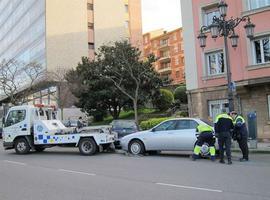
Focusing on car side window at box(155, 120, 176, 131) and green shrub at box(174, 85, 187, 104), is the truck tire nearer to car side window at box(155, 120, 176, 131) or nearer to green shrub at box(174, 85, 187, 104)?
car side window at box(155, 120, 176, 131)

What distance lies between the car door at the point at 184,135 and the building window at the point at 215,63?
943 cm

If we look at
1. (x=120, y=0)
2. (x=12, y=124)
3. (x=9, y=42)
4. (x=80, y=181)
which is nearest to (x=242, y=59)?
(x=12, y=124)

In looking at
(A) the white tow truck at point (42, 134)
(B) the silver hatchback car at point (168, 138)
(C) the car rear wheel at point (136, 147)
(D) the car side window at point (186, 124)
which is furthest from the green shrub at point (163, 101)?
(D) the car side window at point (186, 124)

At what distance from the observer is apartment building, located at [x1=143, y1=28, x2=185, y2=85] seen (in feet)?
270

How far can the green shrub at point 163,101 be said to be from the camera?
125 feet

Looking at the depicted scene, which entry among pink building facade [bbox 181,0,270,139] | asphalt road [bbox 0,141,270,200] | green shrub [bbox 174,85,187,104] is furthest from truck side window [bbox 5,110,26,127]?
green shrub [bbox 174,85,187,104]

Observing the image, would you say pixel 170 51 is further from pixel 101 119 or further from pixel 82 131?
pixel 82 131

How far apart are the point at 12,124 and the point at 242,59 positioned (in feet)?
42.2

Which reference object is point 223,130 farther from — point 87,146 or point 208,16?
point 208,16

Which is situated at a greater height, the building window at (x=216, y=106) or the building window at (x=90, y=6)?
the building window at (x=90, y=6)

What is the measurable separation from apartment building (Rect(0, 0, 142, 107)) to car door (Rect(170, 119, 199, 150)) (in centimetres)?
3277

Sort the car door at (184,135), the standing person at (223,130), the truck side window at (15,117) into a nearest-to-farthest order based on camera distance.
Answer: the standing person at (223,130) < the car door at (184,135) < the truck side window at (15,117)

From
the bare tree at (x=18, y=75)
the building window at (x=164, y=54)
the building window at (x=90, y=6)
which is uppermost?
the building window at (x=90, y=6)

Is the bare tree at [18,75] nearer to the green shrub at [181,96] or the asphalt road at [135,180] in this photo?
the green shrub at [181,96]
